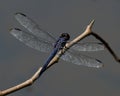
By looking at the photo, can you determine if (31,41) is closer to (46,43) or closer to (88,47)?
(46,43)

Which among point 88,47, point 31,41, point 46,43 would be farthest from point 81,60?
point 31,41

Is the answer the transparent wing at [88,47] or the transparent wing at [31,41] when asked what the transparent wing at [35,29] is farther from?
→ the transparent wing at [88,47]

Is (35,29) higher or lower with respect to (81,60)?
Answer: higher

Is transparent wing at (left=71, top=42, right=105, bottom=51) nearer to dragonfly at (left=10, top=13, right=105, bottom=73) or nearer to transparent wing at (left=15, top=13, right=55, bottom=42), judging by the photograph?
dragonfly at (left=10, top=13, right=105, bottom=73)

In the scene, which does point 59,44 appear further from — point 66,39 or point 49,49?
point 49,49

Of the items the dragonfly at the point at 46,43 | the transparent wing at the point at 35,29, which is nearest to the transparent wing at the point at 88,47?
the dragonfly at the point at 46,43

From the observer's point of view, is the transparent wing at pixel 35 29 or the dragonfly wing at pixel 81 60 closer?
the dragonfly wing at pixel 81 60

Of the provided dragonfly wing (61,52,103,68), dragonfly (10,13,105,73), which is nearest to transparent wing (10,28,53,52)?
dragonfly (10,13,105,73)

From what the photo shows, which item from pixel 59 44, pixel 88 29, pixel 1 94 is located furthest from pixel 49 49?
pixel 1 94

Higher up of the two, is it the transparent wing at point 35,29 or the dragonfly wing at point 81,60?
the transparent wing at point 35,29
